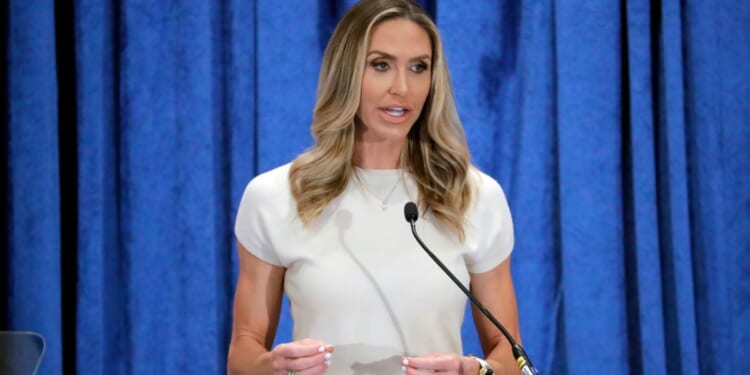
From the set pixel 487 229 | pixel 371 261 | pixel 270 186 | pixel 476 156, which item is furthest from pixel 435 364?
pixel 476 156

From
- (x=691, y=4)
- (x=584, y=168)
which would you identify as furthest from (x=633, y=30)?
(x=584, y=168)

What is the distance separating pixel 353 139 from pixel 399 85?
15 centimetres

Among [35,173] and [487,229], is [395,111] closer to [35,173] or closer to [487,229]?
[487,229]

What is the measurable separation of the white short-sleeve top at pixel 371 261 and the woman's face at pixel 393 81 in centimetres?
11

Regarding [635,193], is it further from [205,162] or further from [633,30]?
[205,162]

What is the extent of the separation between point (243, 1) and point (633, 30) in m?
1.06

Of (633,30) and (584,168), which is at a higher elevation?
(633,30)

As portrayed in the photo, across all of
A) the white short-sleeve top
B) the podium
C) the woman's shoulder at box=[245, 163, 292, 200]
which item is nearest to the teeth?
the white short-sleeve top

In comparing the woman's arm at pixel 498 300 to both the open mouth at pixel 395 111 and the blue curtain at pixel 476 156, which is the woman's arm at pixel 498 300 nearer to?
the open mouth at pixel 395 111

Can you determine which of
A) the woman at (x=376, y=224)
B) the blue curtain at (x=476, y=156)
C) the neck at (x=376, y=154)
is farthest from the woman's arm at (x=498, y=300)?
the blue curtain at (x=476, y=156)

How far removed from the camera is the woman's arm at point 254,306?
1.72 metres

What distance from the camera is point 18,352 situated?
1427mm

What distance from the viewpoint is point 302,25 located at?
2588mm

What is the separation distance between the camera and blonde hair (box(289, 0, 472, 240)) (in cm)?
173
